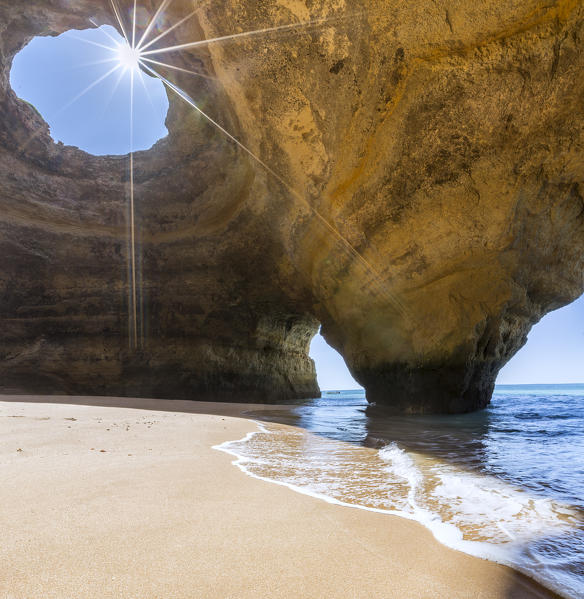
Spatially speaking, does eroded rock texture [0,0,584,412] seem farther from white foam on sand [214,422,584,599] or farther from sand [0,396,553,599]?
sand [0,396,553,599]

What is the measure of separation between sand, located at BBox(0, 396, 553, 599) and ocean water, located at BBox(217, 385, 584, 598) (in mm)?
124

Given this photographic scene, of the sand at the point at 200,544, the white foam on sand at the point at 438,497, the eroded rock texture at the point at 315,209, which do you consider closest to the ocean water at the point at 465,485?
the white foam on sand at the point at 438,497

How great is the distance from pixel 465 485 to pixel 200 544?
1.37m

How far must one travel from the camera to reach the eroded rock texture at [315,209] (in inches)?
198

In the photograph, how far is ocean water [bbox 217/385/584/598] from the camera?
110 centimetres

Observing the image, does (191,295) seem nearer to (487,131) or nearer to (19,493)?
(487,131)

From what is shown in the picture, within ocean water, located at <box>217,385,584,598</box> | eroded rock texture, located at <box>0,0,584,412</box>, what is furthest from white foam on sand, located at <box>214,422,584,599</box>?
eroded rock texture, located at <box>0,0,584,412</box>

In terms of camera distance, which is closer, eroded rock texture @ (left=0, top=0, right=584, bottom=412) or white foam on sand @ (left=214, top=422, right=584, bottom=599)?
white foam on sand @ (left=214, top=422, right=584, bottom=599)

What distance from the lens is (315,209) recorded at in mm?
7191

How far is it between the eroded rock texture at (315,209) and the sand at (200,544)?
215 inches

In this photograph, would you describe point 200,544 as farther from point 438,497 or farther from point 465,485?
point 465,485

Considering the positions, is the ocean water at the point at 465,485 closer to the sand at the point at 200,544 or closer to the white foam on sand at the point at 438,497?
Answer: the white foam on sand at the point at 438,497

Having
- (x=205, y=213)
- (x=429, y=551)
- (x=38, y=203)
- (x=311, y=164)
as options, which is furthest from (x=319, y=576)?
(x=38, y=203)

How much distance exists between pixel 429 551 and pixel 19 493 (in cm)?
128
